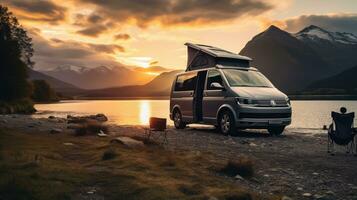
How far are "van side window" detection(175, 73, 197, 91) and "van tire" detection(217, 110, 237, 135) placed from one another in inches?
109

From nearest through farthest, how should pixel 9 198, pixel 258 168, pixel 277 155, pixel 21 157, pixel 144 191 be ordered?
pixel 9 198, pixel 144 191, pixel 21 157, pixel 258 168, pixel 277 155

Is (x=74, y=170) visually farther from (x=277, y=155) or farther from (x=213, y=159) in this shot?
(x=277, y=155)

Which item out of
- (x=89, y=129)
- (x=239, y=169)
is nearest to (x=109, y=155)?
(x=239, y=169)

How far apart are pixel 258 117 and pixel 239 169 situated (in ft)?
24.6

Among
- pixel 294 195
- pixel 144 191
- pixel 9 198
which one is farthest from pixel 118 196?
pixel 294 195

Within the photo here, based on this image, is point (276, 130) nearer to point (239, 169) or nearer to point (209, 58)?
point (209, 58)

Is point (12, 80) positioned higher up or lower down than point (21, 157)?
higher up

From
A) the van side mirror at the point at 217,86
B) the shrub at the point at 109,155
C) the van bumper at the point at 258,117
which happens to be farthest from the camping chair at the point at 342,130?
the shrub at the point at 109,155

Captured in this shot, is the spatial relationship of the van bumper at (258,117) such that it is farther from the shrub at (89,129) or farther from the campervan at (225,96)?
the shrub at (89,129)

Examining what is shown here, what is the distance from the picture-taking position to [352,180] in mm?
8805

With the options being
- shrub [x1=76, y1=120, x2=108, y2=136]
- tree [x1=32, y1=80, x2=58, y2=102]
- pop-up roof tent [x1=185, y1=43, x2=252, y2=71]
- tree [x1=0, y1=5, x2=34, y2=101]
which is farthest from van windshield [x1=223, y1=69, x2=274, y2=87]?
tree [x1=32, y1=80, x2=58, y2=102]

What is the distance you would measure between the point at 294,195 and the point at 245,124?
28.5 ft

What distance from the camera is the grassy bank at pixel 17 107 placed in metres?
63.0

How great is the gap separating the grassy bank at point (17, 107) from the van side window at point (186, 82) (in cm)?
4559
